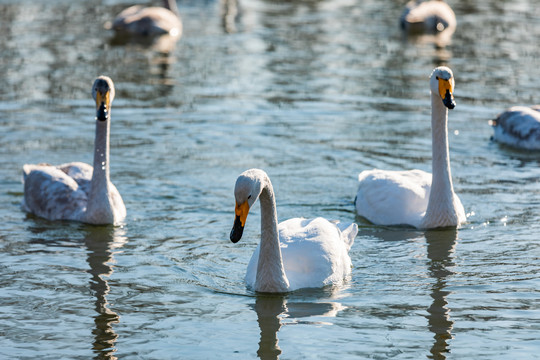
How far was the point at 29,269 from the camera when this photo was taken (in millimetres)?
10750

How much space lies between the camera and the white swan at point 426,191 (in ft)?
39.4

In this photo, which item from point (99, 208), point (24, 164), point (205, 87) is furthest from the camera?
point (205, 87)

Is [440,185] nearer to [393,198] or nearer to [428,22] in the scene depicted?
[393,198]

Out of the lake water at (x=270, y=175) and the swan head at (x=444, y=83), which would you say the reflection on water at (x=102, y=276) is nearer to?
the lake water at (x=270, y=175)

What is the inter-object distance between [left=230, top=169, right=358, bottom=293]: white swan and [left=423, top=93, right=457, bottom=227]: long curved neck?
1.74m

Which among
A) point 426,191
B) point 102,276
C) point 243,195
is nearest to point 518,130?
point 426,191

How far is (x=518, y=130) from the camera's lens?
16.1 m

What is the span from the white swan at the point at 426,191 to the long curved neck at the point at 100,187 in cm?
316

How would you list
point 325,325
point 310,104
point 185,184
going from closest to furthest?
point 325,325 → point 185,184 → point 310,104

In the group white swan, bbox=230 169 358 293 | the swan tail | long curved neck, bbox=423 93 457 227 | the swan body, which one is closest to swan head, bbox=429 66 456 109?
long curved neck, bbox=423 93 457 227

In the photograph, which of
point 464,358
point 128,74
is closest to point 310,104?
point 128,74

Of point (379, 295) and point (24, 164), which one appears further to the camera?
point (24, 164)

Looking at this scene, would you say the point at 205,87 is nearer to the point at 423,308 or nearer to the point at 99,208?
the point at 99,208

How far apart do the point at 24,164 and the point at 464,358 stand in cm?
856
